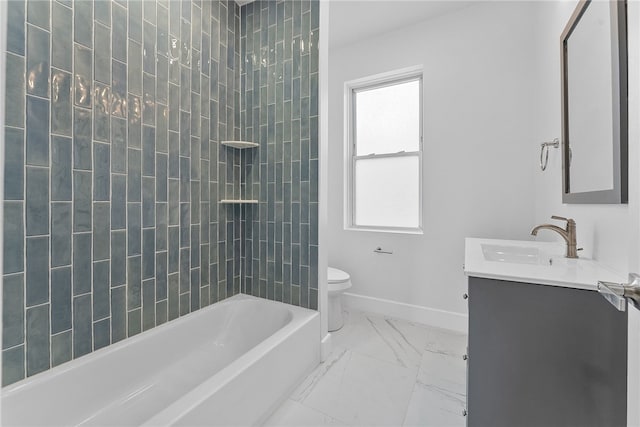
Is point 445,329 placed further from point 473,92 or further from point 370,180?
point 473,92

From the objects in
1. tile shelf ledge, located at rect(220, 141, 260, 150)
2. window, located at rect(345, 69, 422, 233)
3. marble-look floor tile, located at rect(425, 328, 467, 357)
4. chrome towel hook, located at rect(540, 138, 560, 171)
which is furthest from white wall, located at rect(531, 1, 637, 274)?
tile shelf ledge, located at rect(220, 141, 260, 150)

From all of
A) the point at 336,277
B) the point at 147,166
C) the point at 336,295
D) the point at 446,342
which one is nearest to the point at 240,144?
the point at 147,166

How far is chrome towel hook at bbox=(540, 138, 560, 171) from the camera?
5.62 feet

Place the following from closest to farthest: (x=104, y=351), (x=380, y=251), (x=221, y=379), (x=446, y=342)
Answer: (x=221, y=379) → (x=104, y=351) → (x=446, y=342) → (x=380, y=251)

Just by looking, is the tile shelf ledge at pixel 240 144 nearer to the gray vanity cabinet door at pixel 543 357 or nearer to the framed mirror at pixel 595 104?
the gray vanity cabinet door at pixel 543 357

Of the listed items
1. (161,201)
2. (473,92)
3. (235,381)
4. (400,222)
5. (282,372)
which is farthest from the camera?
(400,222)

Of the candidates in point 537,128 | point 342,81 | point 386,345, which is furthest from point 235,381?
point 342,81

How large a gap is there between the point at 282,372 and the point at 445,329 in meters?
1.53

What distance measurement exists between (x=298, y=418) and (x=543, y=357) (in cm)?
112

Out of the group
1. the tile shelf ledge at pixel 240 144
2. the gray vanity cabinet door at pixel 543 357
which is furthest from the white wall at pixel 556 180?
the tile shelf ledge at pixel 240 144

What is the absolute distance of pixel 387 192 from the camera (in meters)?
2.81

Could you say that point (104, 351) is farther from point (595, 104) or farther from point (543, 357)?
point (595, 104)

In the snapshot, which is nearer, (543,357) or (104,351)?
(543,357)

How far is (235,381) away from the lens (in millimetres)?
1241
